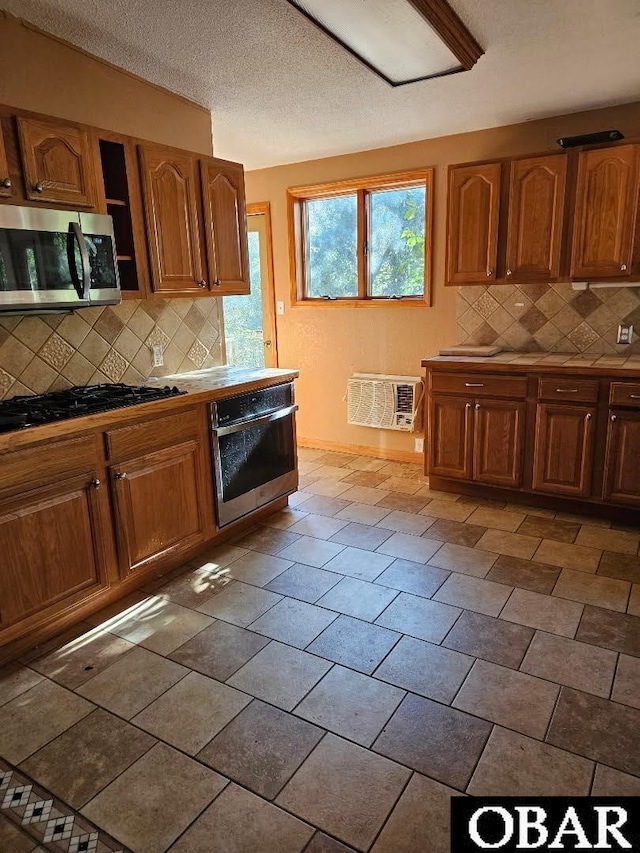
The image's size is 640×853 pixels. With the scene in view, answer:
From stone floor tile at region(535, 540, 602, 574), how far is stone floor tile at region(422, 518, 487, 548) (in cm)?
35

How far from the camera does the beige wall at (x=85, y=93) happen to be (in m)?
2.42

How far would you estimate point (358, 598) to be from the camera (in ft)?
8.56

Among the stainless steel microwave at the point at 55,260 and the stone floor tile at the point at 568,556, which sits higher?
the stainless steel microwave at the point at 55,260

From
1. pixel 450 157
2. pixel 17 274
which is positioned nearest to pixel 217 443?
pixel 17 274

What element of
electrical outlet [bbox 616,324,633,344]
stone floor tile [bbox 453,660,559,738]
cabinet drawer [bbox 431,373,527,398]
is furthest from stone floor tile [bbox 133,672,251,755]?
electrical outlet [bbox 616,324,633,344]

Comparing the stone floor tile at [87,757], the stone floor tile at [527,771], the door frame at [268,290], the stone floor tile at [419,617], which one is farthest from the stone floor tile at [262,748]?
the door frame at [268,290]

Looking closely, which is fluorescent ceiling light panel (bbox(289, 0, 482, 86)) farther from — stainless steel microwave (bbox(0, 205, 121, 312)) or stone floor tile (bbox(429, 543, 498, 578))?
stone floor tile (bbox(429, 543, 498, 578))

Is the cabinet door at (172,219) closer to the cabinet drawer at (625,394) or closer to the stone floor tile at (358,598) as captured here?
the stone floor tile at (358,598)

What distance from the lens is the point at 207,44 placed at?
252cm

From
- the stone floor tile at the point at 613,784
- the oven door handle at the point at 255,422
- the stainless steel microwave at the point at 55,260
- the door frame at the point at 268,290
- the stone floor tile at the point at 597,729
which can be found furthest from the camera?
the door frame at the point at 268,290

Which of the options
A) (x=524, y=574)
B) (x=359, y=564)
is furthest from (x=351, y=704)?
(x=524, y=574)

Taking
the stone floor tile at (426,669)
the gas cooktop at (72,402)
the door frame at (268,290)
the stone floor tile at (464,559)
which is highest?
the door frame at (268,290)

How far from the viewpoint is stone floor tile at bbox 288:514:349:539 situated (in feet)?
10.9

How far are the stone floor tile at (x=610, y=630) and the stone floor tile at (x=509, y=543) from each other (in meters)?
0.56
